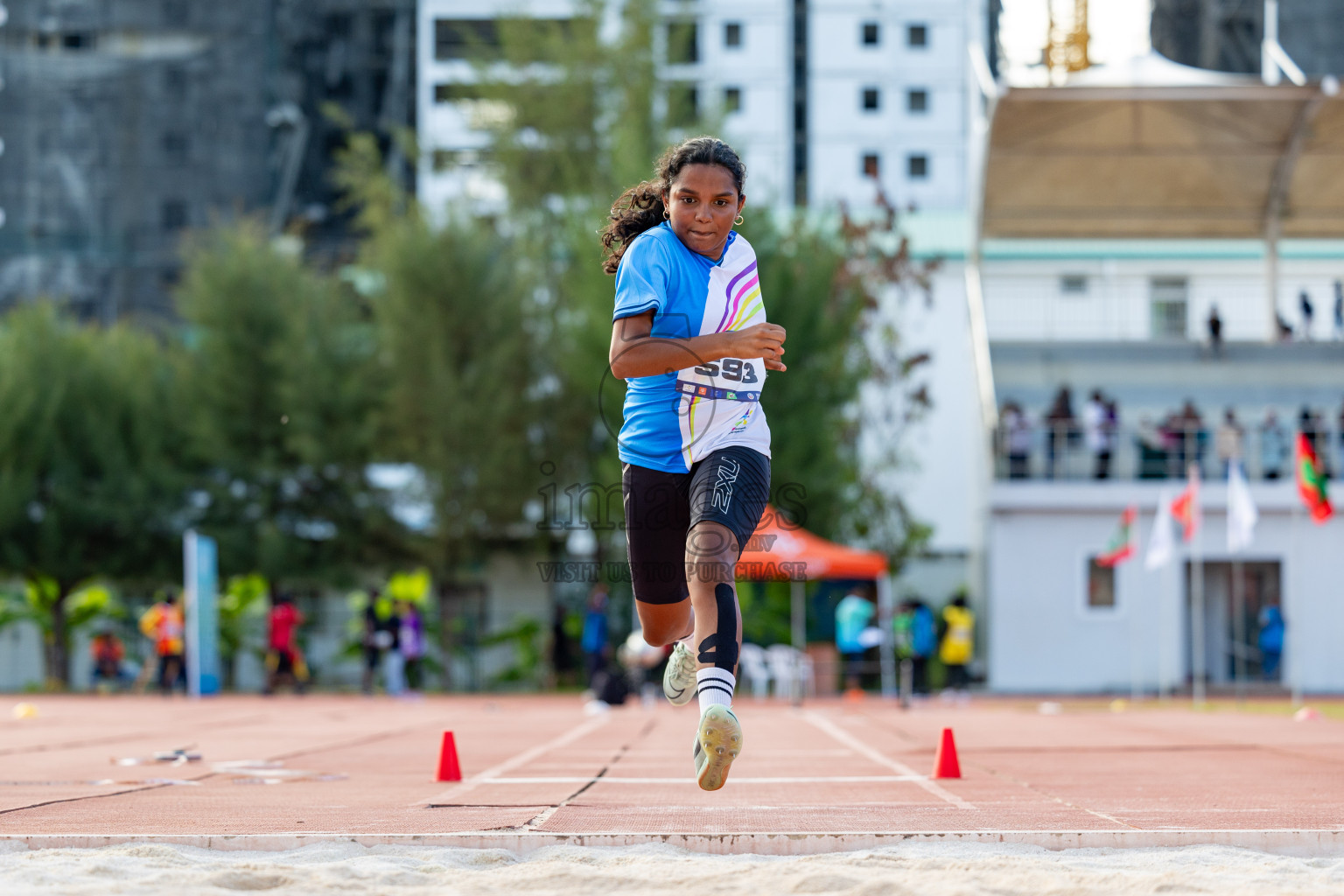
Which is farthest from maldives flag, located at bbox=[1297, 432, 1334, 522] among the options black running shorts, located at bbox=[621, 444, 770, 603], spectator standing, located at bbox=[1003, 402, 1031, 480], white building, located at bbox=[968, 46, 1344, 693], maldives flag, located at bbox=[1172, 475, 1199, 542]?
black running shorts, located at bbox=[621, 444, 770, 603]

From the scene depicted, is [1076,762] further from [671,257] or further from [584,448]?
[584,448]

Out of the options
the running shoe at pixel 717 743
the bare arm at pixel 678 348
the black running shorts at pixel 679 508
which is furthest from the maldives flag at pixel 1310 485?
the running shoe at pixel 717 743

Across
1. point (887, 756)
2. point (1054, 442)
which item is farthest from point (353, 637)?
point (887, 756)

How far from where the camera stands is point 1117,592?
30.5 meters

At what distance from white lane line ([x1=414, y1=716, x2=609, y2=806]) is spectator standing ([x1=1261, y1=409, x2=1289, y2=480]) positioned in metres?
19.7

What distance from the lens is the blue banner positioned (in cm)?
2514

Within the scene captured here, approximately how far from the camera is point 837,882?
405 cm

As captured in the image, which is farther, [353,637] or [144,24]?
[144,24]

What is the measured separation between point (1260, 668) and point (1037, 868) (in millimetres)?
28325

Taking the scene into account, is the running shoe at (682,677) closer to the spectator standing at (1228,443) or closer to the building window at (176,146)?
the spectator standing at (1228,443)

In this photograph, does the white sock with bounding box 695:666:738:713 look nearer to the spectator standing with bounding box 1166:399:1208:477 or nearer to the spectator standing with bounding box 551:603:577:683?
the spectator standing with bounding box 551:603:577:683

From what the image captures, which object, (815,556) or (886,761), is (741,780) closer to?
(886,761)

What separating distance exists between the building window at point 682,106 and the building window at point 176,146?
1236 inches

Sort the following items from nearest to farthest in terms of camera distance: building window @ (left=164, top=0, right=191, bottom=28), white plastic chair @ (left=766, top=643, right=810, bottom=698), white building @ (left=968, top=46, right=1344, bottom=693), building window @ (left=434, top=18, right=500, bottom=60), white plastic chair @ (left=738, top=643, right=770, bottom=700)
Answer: white plastic chair @ (left=766, top=643, right=810, bottom=698) → white plastic chair @ (left=738, top=643, right=770, bottom=700) → white building @ (left=968, top=46, right=1344, bottom=693) → building window @ (left=164, top=0, right=191, bottom=28) → building window @ (left=434, top=18, right=500, bottom=60)
